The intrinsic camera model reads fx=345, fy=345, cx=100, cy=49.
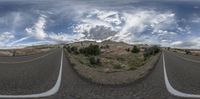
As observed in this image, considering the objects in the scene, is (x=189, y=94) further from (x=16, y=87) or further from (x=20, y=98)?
(x=16, y=87)

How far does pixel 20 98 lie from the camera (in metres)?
8.90

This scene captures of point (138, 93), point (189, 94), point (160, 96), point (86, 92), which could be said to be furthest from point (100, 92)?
point (189, 94)

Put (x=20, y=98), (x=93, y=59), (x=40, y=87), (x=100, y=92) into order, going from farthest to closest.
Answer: (x=93, y=59) → (x=40, y=87) → (x=100, y=92) → (x=20, y=98)

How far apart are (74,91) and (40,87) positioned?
131 cm

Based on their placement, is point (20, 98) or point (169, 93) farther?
point (169, 93)

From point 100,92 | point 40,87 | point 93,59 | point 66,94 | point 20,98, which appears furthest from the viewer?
point 93,59

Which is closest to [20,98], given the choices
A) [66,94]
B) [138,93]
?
[66,94]

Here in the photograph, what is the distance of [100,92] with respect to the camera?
1037 cm

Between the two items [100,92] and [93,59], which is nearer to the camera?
[100,92]

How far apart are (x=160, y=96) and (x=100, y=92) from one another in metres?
1.93

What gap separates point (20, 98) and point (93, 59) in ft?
61.1

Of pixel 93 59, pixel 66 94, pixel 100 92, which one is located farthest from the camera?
pixel 93 59

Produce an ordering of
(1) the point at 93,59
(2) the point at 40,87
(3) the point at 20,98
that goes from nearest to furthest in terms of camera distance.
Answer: (3) the point at 20,98 < (2) the point at 40,87 < (1) the point at 93,59

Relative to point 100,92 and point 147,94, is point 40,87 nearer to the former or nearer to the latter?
point 100,92
